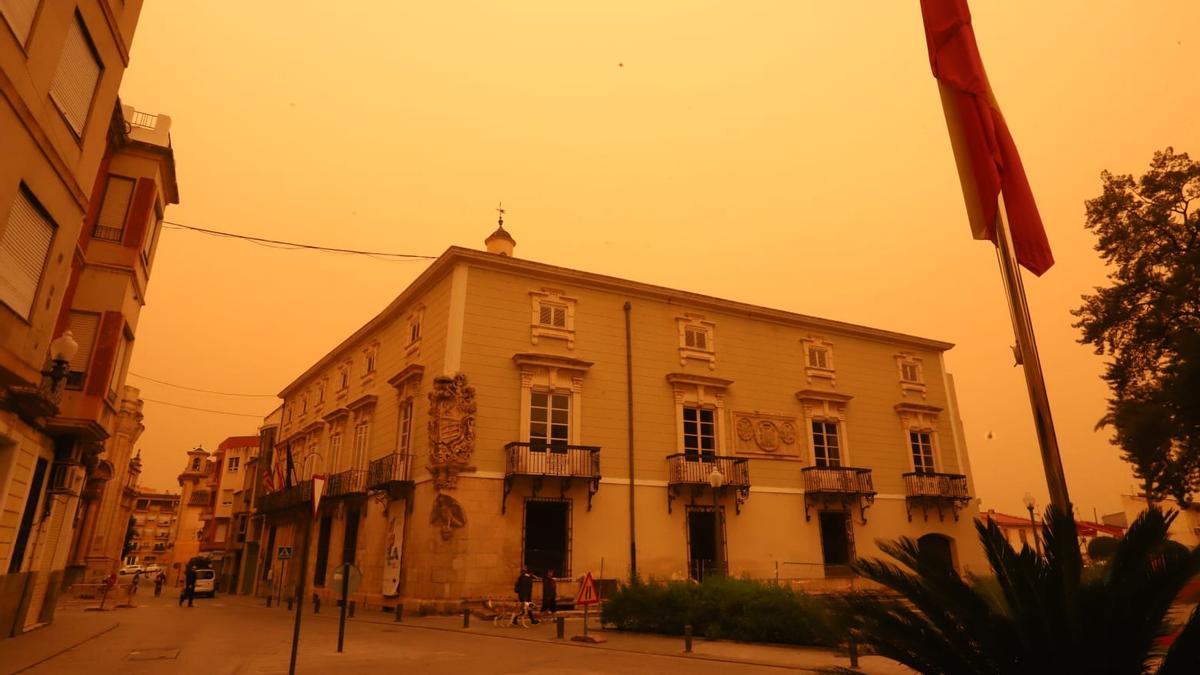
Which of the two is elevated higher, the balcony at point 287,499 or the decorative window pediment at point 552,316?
the decorative window pediment at point 552,316

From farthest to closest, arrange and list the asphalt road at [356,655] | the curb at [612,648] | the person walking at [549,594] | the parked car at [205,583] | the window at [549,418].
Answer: the parked car at [205,583] → the window at [549,418] → the person walking at [549,594] → the curb at [612,648] → the asphalt road at [356,655]

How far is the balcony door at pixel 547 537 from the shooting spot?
816 inches

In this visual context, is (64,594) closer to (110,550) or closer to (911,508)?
(110,550)

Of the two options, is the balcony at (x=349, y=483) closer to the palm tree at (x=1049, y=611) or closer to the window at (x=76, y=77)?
the window at (x=76, y=77)

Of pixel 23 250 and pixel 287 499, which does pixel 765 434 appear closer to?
pixel 287 499

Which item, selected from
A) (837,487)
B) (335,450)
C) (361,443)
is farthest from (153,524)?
(837,487)

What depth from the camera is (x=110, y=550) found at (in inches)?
2331

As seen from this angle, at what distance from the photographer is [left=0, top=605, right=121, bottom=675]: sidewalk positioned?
10.7 meters

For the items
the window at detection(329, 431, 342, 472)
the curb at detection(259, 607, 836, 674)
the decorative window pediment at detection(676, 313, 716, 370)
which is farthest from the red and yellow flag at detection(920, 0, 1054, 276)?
the window at detection(329, 431, 342, 472)

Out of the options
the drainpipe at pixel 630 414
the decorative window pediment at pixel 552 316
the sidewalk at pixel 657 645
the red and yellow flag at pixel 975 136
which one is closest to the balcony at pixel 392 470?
the sidewalk at pixel 657 645

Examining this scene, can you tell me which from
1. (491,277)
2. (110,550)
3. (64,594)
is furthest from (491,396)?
(110,550)

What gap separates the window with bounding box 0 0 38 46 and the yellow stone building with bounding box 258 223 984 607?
1338cm

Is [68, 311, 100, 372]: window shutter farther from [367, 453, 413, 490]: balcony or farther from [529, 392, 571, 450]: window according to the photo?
[529, 392, 571, 450]: window

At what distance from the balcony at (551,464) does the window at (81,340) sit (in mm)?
10704
